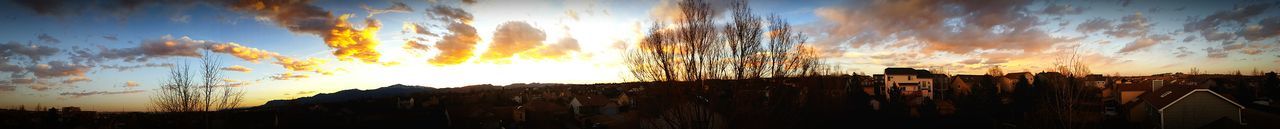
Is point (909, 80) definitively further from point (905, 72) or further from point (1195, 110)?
point (1195, 110)

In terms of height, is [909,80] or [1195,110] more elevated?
[909,80]

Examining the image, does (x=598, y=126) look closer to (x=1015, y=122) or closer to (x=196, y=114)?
(x=196, y=114)

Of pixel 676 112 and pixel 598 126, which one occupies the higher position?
pixel 676 112

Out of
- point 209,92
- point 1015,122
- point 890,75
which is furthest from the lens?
point 890,75

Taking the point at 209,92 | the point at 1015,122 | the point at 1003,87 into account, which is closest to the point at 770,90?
the point at 209,92

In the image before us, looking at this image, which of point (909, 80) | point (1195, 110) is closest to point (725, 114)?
point (1195, 110)

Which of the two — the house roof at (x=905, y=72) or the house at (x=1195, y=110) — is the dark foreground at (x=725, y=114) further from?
the house roof at (x=905, y=72)

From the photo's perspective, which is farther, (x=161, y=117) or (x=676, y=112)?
(x=161, y=117)

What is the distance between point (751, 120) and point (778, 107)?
1345mm

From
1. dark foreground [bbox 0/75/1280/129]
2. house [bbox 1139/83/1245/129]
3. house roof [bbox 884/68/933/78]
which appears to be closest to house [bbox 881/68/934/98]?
house roof [bbox 884/68/933/78]

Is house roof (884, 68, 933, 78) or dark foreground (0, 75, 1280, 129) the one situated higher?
house roof (884, 68, 933, 78)

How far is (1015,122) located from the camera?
3091 cm

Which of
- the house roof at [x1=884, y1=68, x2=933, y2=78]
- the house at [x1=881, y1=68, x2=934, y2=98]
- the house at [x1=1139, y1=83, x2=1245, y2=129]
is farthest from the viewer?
the house roof at [x1=884, y1=68, x2=933, y2=78]

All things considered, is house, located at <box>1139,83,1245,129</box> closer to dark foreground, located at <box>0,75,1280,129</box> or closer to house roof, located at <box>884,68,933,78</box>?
dark foreground, located at <box>0,75,1280,129</box>
